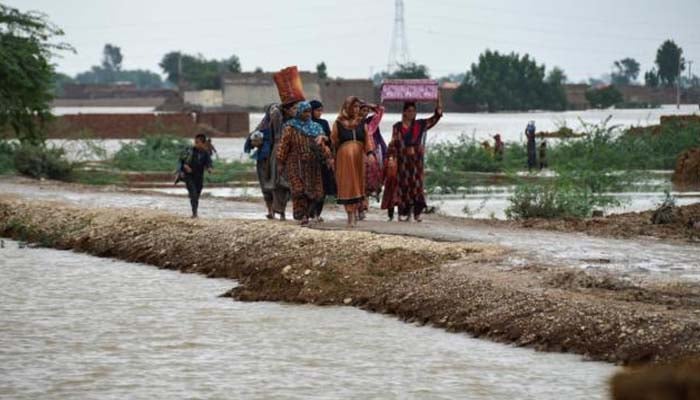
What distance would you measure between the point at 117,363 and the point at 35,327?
1864 mm

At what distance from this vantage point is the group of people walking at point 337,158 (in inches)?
636

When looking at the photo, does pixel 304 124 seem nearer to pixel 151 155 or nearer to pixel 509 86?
pixel 151 155

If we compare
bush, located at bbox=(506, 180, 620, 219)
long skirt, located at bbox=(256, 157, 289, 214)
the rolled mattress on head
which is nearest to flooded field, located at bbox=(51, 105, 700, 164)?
bush, located at bbox=(506, 180, 620, 219)

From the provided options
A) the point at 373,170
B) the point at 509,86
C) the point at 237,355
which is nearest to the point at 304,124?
the point at 373,170

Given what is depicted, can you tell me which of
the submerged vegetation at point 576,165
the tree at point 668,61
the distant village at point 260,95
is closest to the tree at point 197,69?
the distant village at point 260,95

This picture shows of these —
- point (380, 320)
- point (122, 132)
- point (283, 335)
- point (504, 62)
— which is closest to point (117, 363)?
point (283, 335)

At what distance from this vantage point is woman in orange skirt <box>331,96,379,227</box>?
52.6 ft

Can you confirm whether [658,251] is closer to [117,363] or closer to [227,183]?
[117,363]

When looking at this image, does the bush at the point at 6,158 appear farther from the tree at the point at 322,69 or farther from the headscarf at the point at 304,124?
the tree at the point at 322,69

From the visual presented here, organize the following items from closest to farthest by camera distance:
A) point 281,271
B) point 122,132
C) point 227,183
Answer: point 281,271
point 227,183
point 122,132

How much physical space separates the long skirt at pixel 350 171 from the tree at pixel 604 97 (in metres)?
124

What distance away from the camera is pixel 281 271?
549 inches

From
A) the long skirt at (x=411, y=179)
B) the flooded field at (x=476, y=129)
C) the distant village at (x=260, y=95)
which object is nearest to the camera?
the long skirt at (x=411, y=179)

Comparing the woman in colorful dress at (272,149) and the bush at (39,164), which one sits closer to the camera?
the woman in colorful dress at (272,149)
